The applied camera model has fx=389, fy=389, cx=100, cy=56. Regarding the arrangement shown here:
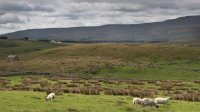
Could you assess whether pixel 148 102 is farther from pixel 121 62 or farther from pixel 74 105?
pixel 121 62

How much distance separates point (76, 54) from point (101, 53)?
848 centimetres

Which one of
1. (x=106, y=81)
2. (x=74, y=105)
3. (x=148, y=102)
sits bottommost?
(x=106, y=81)

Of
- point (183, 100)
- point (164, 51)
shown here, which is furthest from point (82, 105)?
point (164, 51)

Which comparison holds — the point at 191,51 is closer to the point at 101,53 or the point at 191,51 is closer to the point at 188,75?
the point at 101,53

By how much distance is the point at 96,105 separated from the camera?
2903 centimetres

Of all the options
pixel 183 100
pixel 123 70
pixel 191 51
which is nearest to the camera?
pixel 183 100

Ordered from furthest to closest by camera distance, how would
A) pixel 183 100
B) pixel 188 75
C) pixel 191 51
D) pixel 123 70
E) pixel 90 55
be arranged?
1. pixel 90 55
2. pixel 191 51
3. pixel 123 70
4. pixel 188 75
5. pixel 183 100

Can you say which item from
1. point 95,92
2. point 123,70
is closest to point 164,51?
point 123,70

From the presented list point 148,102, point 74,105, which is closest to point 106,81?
point 148,102

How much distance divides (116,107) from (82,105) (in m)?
2.52

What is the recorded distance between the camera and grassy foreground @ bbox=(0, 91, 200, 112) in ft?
86.8

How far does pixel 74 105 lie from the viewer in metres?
28.8

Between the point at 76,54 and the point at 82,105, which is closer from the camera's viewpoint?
the point at 82,105

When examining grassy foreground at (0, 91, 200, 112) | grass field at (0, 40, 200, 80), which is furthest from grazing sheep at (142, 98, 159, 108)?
grass field at (0, 40, 200, 80)
